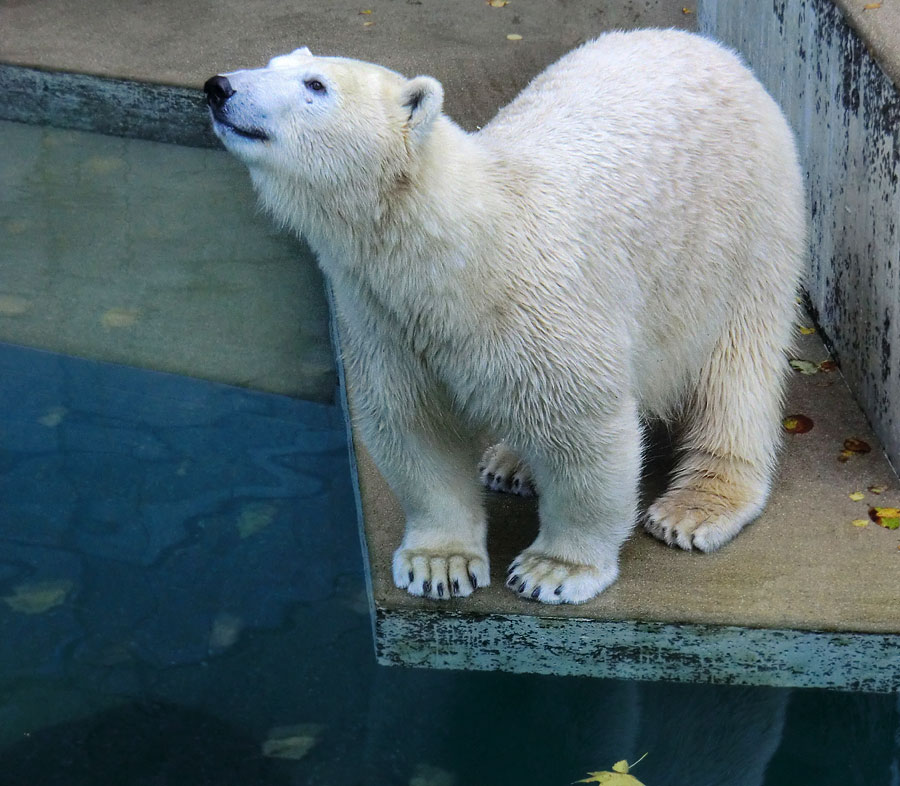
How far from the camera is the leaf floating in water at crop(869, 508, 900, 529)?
11.8 ft

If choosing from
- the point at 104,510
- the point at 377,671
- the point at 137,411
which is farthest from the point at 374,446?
the point at 137,411

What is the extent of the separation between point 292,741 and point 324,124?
178 centimetres

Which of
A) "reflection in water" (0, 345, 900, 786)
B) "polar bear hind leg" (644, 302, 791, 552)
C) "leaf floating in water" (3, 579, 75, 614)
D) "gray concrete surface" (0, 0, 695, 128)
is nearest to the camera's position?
"reflection in water" (0, 345, 900, 786)

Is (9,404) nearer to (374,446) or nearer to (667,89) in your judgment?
(374,446)

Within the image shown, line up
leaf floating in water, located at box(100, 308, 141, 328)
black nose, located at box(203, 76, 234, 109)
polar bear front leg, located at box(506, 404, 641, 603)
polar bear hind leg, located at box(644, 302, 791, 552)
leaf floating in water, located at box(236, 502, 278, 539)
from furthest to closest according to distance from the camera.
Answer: leaf floating in water, located at box(100, 308, 141, 328) < leaf floating in water, located at box(236, 502, 278, 539) < polar bear hind leg, located at box(644, 302, 791, 552) < polar bear front leg, located at box(506, 404, 641, 603) < black nose, located at box(203, 76, 234, 109)

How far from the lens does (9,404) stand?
4.87m

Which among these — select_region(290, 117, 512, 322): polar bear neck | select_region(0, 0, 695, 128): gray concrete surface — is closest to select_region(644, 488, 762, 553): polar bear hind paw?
select_region(290, 117, 512, 322): polar bear neck

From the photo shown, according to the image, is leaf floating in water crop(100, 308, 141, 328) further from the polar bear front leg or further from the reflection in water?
the polar bear front leg

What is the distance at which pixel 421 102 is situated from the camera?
2.62 metres

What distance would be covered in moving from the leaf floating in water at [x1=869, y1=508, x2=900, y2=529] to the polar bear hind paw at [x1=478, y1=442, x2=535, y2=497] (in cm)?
97

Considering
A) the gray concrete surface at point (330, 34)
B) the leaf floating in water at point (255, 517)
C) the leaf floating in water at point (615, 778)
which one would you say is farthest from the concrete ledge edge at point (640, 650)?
the gray concrete surface at point (330, 34)

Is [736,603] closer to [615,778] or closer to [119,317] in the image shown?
[615,778]

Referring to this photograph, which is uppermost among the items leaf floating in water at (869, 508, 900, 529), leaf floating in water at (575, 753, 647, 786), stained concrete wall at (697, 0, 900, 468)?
stained concrete wall at (697, 0, 900, 468)

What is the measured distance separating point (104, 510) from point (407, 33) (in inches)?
139
